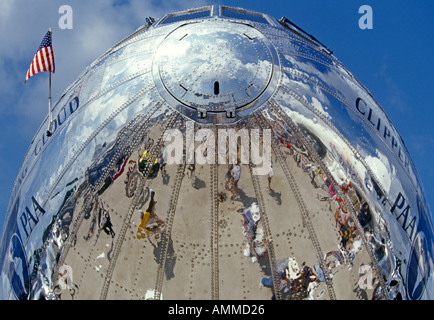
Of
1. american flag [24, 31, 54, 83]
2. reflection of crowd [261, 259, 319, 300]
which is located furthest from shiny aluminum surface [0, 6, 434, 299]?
american flag [24, 31, 54, 83]

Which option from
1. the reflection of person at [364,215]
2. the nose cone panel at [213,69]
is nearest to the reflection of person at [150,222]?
the nose cone panel at [213,69]

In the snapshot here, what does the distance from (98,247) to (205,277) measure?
1.90m

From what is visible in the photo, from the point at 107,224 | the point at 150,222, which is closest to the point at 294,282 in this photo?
the point at 150,222

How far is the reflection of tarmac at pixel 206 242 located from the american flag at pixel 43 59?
17.5ft

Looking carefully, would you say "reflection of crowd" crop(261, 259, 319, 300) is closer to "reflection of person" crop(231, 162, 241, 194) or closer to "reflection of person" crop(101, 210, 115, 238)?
"reflection of person" crop(231, 162, 241, 194)

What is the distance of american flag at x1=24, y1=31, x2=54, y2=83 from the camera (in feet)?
69.8

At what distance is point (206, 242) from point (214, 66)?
10.0 ft

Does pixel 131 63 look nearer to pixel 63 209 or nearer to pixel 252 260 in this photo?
pixel 63 209

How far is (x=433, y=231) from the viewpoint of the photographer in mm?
19609

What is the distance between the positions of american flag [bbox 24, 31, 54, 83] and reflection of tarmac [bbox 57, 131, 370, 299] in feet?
17.5

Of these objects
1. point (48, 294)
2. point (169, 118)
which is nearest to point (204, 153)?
point (169, 118)

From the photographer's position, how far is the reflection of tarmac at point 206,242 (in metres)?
16.5
